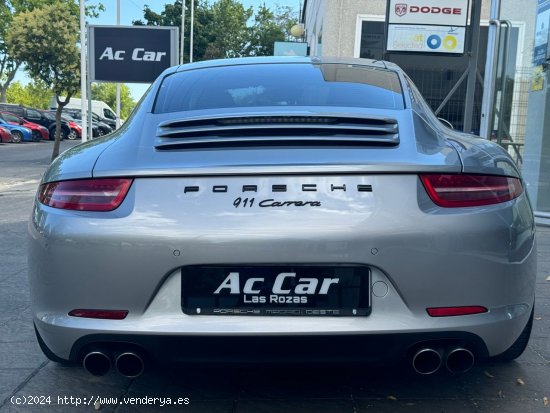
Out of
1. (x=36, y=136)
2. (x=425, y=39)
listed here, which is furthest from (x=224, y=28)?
(x=425, y=39)

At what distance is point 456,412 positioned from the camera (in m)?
2.56

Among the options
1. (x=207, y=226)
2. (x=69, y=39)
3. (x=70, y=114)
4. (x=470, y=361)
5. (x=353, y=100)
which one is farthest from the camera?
(x=70, y=114)

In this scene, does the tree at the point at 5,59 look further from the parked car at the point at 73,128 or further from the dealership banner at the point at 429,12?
the dealership banner at the point at 429,12

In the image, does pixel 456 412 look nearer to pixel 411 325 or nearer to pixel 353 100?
pixel 411 325

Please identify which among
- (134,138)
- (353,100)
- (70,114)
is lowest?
(70,114)

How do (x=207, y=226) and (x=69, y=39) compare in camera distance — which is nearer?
(x=207, y=226)

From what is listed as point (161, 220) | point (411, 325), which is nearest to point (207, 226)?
point (161, 220)

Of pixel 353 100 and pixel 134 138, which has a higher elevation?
pixel 353 100

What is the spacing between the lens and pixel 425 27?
11273 mm

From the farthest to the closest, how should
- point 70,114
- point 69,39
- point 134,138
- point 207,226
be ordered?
point 70,114, point 69,39, point 134,138, point 207,226

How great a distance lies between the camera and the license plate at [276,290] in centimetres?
214

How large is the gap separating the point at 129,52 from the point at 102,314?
9396 millimetres

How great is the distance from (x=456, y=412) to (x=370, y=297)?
80 cm

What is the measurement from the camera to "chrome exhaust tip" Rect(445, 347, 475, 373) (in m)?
2.23
